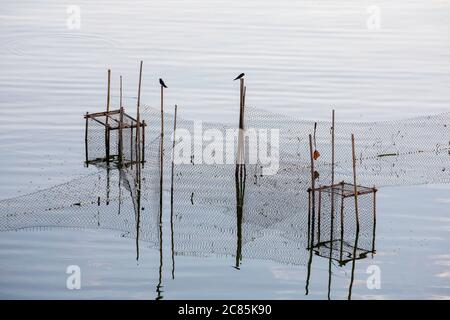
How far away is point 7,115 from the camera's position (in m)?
31.5

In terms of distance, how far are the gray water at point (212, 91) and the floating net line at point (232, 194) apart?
68 centimetres

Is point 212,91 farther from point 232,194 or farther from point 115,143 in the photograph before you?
point 232,194

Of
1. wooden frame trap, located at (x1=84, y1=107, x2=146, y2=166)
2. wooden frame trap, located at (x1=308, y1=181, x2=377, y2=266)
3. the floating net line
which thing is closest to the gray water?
wooden frame trap, located at (x1=308, y1=181, x2=377, y2=266)

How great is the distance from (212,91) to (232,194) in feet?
47.5

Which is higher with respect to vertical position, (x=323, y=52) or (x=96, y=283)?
(x=323, y=52)

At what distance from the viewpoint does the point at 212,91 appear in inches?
1444

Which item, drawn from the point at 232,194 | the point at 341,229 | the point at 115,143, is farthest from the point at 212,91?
the point at 341,229

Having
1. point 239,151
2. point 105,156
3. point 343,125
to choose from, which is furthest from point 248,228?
point 343,125

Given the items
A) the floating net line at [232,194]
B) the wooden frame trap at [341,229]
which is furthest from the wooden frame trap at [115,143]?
the wooden frame trap at [341,229]

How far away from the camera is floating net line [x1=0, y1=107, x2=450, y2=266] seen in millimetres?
19781

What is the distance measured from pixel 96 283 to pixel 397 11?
4711cm

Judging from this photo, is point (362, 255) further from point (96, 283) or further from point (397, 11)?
point (397, 11)
